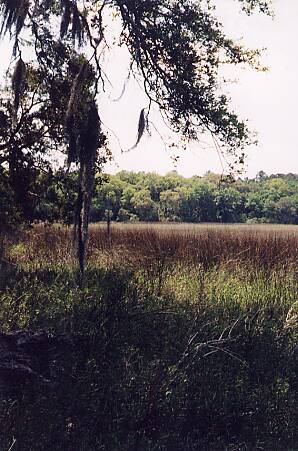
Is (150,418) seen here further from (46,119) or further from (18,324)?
(46,119)

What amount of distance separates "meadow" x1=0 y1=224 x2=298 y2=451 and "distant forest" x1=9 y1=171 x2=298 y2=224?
130 cm

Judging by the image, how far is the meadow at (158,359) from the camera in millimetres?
4148

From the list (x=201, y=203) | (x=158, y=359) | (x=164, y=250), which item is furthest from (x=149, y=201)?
(x=158, y=359)

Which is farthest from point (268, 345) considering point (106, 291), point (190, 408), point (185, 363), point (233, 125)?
point (233, 125)

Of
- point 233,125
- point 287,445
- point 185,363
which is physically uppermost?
point 233,125

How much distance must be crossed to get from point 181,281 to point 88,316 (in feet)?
6.80

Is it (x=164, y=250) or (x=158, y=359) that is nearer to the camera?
(x=158, y=359)

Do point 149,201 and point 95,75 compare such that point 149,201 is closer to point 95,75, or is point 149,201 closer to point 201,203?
point 201,203

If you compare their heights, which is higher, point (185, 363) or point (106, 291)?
point (106, 291)

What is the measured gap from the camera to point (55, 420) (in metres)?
4.12

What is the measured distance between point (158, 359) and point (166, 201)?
99.4 ft

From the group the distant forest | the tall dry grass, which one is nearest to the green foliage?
the distant forest

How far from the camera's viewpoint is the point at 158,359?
507 cm

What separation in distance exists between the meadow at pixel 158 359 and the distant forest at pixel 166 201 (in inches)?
51.2
